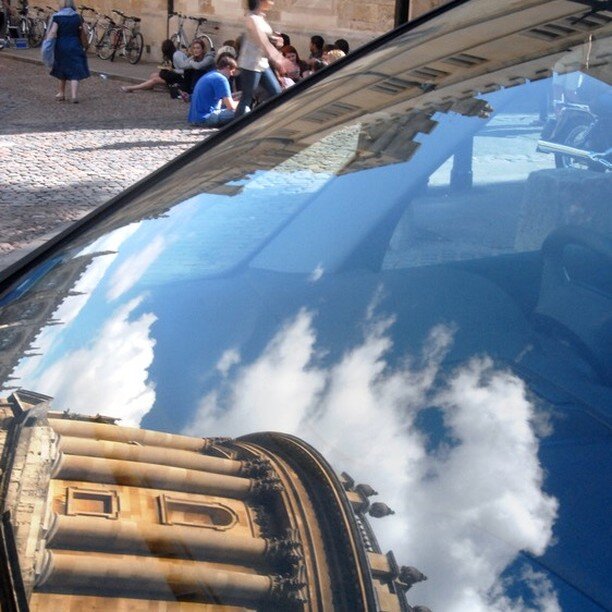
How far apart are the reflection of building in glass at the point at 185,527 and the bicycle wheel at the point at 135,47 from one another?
846 inches

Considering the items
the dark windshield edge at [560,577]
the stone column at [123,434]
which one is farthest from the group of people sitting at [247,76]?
the dark windshield edge at [560,577]

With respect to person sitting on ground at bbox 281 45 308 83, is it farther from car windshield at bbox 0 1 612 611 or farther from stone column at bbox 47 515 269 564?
stone column at bbox 47 515 269 564

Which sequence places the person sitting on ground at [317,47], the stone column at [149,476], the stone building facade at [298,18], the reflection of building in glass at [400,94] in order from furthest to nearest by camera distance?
the stone building facade at [298,18], the person sitting on ground at [317,47], the reflection of building in glass at [400,94], the stone column at [149,476]

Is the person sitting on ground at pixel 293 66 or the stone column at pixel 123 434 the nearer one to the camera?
the stone column at pixel 123 434

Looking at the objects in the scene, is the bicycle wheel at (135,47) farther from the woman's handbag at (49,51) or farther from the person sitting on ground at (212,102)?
the person sitting on ground at (212,102)

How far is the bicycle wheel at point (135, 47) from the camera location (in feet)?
72.3

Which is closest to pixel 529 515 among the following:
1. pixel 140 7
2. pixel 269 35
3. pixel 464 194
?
pixel 464 194

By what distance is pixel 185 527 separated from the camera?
120cm

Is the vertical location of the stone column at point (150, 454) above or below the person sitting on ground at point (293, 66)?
above

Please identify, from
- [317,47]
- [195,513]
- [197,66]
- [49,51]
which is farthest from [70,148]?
[195,513]

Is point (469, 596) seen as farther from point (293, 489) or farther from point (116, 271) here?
point (116, 271)

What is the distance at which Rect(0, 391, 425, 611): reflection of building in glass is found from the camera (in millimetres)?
1079

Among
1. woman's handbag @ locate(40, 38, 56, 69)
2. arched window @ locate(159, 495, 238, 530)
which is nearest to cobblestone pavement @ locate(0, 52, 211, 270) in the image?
woman's handbag @ locate(40, 38, 56, 69)

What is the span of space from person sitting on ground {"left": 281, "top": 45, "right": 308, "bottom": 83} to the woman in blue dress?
279 cm
